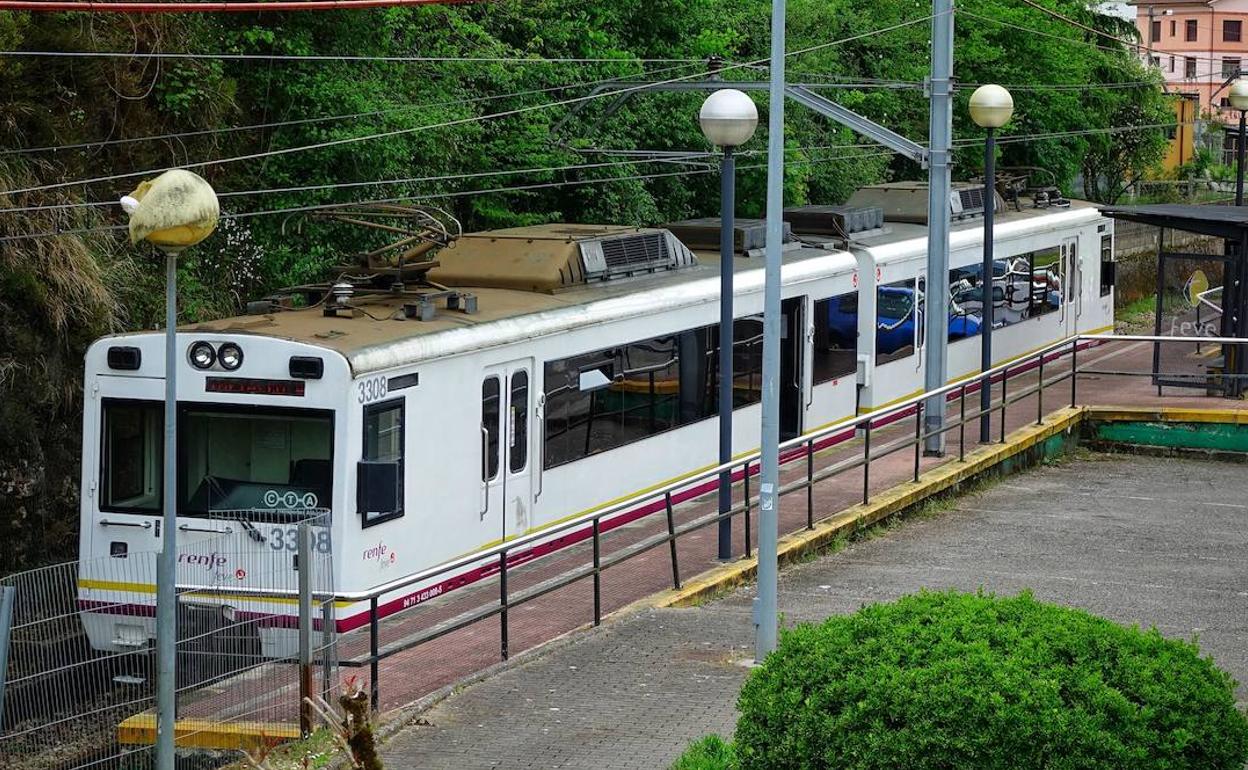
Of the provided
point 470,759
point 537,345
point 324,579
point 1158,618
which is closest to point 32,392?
point 537,345

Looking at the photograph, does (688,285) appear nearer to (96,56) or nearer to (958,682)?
(96,56)

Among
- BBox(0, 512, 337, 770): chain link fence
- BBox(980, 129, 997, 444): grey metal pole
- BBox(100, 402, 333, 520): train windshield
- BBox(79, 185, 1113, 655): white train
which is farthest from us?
BBox(980, 129, 997, 444): grey metal pole

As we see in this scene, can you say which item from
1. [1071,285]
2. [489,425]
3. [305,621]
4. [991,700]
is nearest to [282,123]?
[489,425]

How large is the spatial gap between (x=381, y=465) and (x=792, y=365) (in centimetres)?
853

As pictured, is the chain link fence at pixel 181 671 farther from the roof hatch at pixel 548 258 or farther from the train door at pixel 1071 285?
the train door at pixel 1071 285

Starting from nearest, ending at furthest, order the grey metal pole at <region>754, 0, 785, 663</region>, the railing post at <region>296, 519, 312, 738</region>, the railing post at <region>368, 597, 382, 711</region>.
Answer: the railing post at <region>296, 519, 312, 738</region> → the railing post at <region>368, 597, 382, 711</region> → the grey metal pole at <region>754, 0, 785, 663</region>

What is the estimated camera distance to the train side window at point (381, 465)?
12.7 metres

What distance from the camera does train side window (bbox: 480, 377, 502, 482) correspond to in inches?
563

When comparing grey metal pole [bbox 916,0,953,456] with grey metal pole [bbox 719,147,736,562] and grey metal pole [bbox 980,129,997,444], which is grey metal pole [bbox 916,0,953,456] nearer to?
grey metal pole [bbox 980,129,997,444]

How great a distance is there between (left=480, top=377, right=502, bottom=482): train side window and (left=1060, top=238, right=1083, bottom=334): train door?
1613cm

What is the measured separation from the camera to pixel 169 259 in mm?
8938

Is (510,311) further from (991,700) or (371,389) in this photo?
(991,700)

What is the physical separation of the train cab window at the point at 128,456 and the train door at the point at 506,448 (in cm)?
260

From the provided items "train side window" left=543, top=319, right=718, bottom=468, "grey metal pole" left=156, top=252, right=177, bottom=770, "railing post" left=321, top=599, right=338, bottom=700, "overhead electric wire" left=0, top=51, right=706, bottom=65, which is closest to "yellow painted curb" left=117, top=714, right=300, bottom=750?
"railing post" left=321, top=599, right=338, bottom=700
